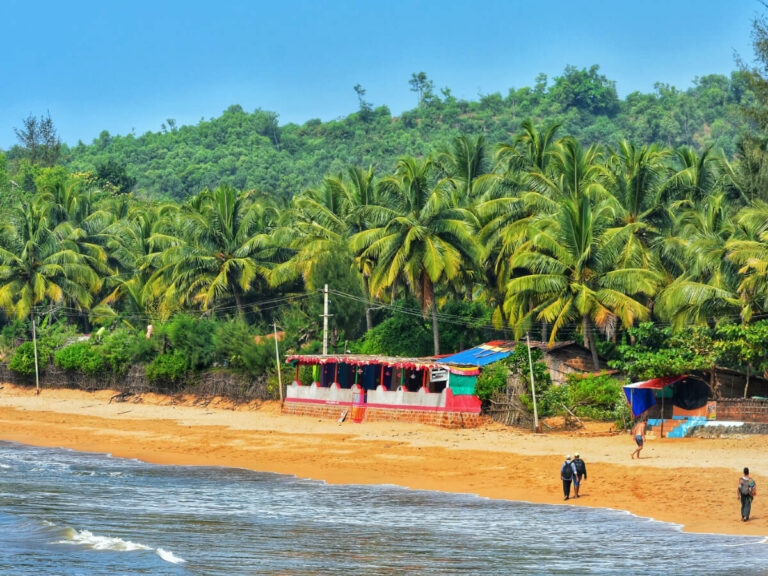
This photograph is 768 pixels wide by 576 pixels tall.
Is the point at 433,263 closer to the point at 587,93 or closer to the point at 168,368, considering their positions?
the point at 168,368

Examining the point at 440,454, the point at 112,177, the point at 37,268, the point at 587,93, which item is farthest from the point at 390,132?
the point at 440,454

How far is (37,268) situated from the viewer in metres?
60.6

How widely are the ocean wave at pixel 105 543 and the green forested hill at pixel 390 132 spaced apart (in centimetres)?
10928

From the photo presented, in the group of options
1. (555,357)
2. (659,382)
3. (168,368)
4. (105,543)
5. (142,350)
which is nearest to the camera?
(105,543)

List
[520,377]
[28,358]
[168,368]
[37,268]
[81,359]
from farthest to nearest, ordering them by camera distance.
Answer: [37,268] → [28,358] → [81,359] → [168,368] → [520,377]

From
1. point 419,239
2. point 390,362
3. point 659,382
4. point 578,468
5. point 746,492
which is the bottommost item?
point 578,468

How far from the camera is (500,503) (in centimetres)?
2386

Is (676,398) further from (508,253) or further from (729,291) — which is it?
(508,253)

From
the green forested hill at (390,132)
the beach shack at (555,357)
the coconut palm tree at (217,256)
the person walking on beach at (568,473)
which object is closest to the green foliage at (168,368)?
the coconut palm tree at (217,256)

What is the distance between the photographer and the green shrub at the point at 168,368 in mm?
50594

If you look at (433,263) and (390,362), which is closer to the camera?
(390,362)

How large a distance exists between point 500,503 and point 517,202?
24461mm

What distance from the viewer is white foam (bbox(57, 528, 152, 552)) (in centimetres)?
1875

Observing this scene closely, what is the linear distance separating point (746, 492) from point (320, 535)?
9268 millimetres
